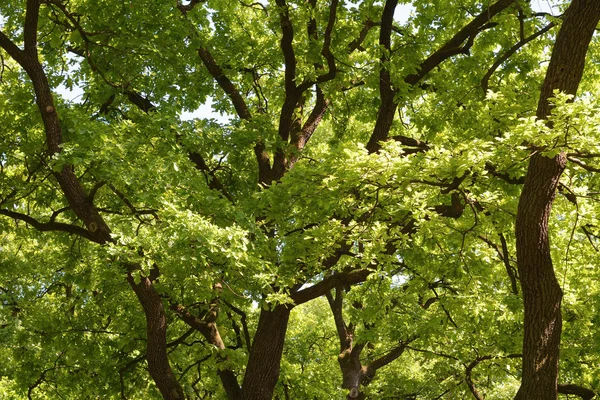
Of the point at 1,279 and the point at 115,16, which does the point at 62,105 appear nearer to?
the point at 115,16

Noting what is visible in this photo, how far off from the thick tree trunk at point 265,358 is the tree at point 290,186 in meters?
0.03

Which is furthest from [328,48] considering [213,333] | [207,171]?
[213,333]

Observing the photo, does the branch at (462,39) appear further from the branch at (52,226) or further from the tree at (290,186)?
the branch at (52,226)

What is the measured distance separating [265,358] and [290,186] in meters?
3.41

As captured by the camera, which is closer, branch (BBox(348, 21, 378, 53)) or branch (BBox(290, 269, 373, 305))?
branch (BBox(290, 269, 373, 305))

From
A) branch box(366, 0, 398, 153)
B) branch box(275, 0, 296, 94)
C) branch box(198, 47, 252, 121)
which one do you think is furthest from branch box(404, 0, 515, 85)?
branch box(198, 47, 252, 121)

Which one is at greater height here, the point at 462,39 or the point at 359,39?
the point at 359,39

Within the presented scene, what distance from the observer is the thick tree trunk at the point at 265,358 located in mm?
10344

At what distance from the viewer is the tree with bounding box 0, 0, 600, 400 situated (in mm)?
7363

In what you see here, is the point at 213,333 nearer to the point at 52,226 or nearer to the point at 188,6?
the point at 52,226

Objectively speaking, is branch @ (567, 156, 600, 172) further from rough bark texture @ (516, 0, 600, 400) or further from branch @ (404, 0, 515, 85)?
branch @ (404, 0, 515, 85)

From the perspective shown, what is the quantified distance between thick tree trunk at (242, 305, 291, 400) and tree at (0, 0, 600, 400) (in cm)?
3

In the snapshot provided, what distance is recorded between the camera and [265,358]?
34.1 feet

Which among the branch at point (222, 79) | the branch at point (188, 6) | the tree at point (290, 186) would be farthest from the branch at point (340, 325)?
the branch at point (188, 6)
